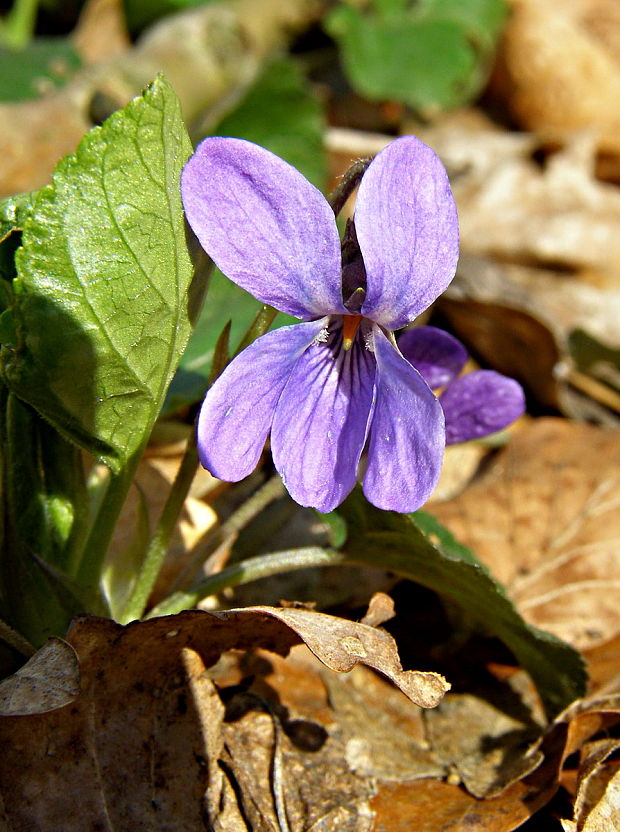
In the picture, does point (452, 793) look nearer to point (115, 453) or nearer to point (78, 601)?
point (78, 601)

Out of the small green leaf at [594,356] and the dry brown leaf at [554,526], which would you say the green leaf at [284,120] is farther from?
the dry brown leaf at [554,526]

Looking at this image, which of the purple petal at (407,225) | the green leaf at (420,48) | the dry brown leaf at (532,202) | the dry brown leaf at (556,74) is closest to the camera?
the purple petal at (407,225)

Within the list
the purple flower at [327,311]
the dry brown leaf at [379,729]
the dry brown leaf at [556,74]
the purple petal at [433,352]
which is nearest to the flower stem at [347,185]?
the purple flower at [327,311]

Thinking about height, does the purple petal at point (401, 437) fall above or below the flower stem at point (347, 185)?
below

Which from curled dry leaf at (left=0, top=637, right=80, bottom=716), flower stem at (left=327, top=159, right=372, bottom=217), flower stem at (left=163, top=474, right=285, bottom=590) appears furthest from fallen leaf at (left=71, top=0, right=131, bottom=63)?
curled dry leaf at (left=0, top=637, right=80, bottom=716)

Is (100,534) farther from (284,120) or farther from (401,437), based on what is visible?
(284,120)

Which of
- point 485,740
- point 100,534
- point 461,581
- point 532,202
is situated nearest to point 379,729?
point 485,740

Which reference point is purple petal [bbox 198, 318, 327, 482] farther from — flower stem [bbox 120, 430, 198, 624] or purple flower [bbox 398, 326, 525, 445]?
purple flower [bbox 398, 326, 525, 445]
